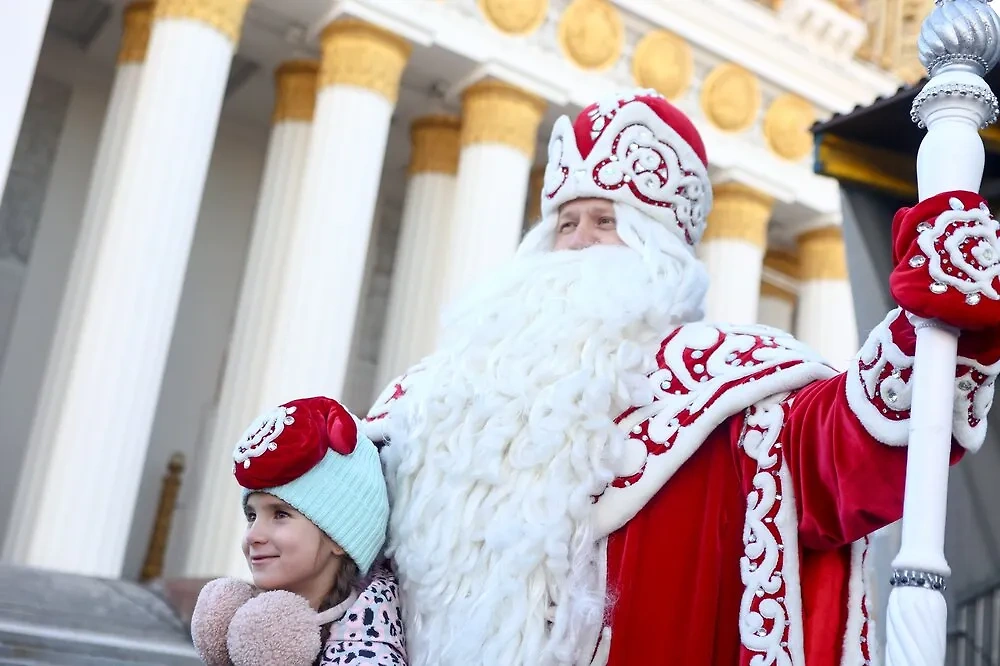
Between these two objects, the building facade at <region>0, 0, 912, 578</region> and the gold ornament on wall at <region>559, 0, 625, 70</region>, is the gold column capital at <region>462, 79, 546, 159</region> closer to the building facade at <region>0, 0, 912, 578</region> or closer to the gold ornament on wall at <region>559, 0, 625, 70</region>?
the building facade at <region>0, 0, 912, 578</region>

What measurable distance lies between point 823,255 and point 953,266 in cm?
1163

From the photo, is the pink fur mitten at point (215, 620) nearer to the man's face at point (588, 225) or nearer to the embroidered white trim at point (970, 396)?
the man's face at point (588, 225)

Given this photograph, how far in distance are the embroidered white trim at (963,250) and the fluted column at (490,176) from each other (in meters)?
8.03

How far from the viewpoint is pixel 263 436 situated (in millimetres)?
1845

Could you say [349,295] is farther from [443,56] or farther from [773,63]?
[773,63]

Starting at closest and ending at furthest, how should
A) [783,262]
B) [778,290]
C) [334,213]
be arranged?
[334,213] < [783,262] < [778,290]

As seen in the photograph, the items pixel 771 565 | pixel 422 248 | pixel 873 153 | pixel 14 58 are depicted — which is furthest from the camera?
pixel 422 248

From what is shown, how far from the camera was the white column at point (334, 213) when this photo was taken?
852 centimetres

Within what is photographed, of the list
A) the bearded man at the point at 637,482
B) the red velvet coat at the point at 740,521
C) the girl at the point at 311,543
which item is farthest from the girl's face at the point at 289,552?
the red velvet coat at the point at 740,521

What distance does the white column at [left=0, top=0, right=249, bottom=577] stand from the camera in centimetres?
750

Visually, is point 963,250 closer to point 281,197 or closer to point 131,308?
point 131,308

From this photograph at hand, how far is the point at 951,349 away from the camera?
134cm

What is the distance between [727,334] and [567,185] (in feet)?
1.61

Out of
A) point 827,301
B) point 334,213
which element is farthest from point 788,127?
point 334,213
